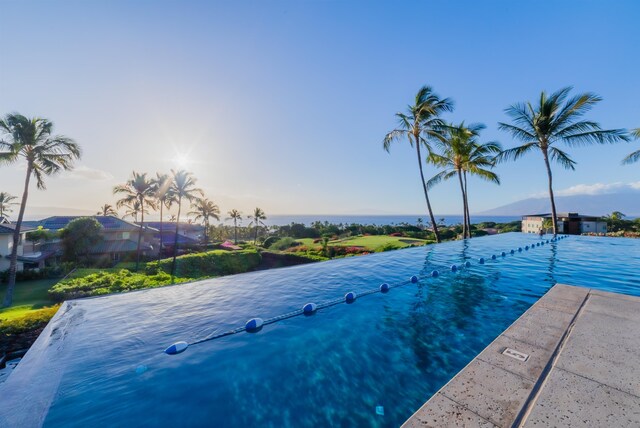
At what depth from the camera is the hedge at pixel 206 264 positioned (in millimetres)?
21250

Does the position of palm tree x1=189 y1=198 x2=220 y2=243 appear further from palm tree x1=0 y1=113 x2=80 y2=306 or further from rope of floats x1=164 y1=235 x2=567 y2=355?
rope of floats x1=164 y1=235 x2=567 y2=355

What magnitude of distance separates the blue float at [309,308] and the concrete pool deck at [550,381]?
11.4 ft

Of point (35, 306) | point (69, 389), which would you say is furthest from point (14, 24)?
point (35, 306)

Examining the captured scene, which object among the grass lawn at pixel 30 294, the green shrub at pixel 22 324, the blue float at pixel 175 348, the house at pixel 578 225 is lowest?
the grass lawn at pixel 30 294

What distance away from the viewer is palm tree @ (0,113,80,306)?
45.5 feet

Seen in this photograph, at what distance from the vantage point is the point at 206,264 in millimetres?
22188

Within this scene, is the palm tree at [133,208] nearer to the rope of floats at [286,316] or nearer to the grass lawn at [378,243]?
the grass lawn at [378,243]

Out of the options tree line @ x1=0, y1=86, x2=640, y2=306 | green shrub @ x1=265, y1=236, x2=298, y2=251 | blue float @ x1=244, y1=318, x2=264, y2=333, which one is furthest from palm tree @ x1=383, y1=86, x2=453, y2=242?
green shrub @ x1=265, y1=236, x2=298, y2=251

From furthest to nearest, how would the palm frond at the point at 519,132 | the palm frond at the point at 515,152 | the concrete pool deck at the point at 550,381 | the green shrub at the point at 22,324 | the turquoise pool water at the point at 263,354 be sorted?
the palm frond at the point at 515,152
the palm frond at the point at 519,132
the green shrub at the point at 22,324
the turquoise pool water at the point at 263,354
the concrete pool deck at the point at 550,381

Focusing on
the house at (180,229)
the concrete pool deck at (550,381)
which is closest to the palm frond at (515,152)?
the concrete pool deck at (550,381)


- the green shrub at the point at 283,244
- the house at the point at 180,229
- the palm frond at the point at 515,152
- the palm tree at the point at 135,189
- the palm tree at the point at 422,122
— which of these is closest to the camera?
the palm tree at the point at 422,122

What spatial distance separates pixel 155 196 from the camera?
2581 centimetres

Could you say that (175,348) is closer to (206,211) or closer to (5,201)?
(206,211)

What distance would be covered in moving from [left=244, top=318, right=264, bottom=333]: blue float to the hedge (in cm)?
1868
